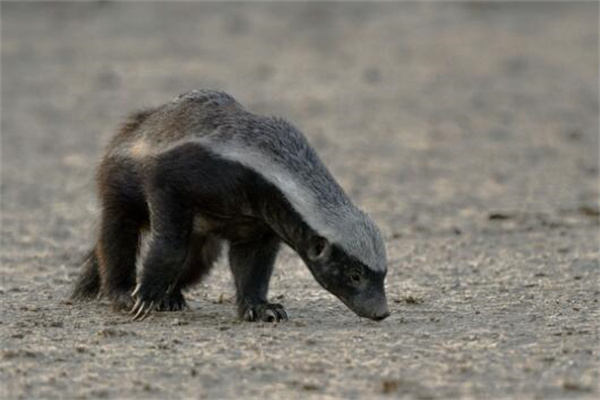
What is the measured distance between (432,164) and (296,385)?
9.23 meters

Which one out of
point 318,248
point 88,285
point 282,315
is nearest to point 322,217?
point 318,248

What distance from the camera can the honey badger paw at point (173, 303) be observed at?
912cm

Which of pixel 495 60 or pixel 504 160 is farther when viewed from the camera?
pixel 495 60

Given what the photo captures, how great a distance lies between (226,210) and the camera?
840 cm

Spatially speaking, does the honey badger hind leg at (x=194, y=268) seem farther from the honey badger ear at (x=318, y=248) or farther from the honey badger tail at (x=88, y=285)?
the honey badger ear at (x=318, y=248)

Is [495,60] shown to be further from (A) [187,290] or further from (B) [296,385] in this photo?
(B) [296,385]

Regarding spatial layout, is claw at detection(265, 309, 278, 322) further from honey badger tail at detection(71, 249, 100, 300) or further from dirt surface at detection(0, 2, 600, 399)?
honey badger tail at detection(71, 249, 100, 300)

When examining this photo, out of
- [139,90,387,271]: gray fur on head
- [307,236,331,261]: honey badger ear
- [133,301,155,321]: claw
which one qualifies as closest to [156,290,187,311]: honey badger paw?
[133,301,155,321]: claw

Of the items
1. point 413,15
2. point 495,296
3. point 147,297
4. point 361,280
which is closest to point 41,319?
point 147,297

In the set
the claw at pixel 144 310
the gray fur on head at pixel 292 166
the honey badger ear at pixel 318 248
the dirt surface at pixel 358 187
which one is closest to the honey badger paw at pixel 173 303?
the dirt surface at pixel 358 187

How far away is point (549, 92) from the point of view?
21.0 meters

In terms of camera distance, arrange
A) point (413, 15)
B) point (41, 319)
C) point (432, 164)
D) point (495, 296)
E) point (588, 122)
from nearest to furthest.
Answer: point (41, 319) → point (495, 296) → point (432, 164) → point (588, 122) → point (413, 15)

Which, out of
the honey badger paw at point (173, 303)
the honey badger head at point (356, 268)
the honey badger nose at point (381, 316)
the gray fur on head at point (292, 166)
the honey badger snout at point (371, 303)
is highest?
the gray fur on head at point (292, 166)

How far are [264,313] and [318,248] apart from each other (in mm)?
632
